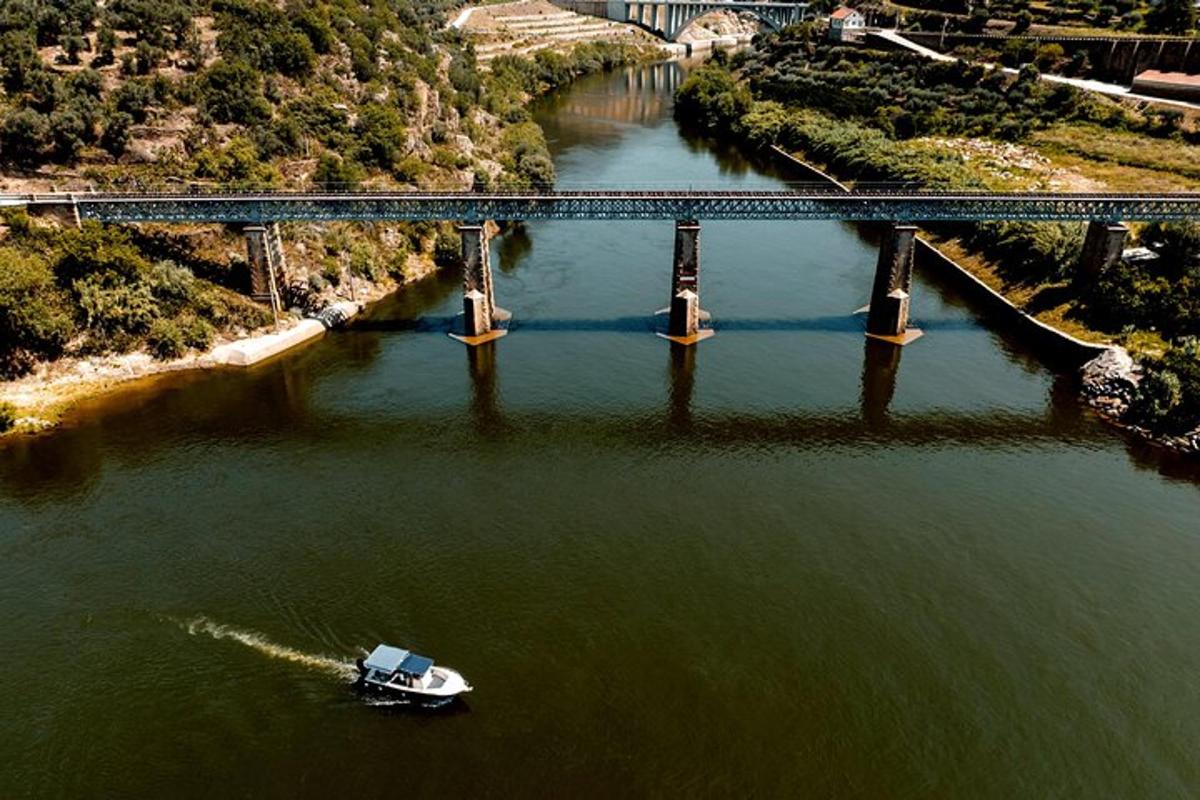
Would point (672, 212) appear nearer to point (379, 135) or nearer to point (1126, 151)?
point (379, 135)

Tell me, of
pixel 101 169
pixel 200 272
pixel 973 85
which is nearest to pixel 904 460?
pixel 200 272

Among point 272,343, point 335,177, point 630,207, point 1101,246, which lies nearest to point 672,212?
point 630,207

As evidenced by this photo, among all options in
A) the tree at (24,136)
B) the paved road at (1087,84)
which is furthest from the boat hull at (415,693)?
the paved road at (1087,84)

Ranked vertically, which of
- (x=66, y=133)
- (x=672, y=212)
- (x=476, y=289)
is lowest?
(x=476, y=289)

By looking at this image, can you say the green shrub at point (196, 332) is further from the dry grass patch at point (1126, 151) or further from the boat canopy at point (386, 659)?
the dry grass patch at point (1126, 151)

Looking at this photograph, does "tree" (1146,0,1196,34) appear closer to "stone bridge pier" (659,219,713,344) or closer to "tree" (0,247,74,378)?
"stone bridge pier" (659,219,713,344)

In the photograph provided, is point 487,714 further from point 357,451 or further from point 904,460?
point 904,460

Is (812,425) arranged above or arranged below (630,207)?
below
